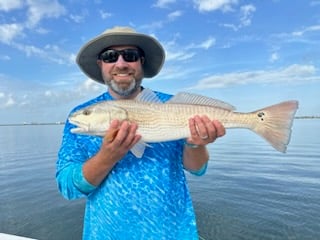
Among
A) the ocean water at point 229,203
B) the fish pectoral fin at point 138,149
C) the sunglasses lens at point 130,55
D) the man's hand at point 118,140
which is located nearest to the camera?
the man's hand at point 118,140

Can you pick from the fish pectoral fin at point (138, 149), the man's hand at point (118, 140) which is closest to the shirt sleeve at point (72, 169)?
the man's hand at point (118, 140)

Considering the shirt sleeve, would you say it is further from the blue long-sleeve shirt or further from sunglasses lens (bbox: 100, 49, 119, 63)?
sunglasses lens (bbox: 100, 49, 119, 63)

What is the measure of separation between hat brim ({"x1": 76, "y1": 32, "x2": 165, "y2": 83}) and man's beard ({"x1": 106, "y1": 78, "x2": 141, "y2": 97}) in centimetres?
49

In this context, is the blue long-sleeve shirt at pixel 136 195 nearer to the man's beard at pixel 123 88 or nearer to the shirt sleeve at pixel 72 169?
the shirt sleeve at pixel 72 169

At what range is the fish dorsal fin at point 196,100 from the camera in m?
3.26

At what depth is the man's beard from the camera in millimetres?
3293

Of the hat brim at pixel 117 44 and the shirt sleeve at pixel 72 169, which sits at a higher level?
the hat brim at pixel 117 44

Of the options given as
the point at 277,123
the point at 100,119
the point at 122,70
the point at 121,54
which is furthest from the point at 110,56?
the point at 277,123

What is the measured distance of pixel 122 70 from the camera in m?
3.26

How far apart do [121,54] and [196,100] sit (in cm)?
94

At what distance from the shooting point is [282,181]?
55.9 feet

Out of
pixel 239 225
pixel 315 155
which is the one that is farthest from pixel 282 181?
pixel 315 155

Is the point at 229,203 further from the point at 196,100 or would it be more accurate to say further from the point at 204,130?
the point at 204,130

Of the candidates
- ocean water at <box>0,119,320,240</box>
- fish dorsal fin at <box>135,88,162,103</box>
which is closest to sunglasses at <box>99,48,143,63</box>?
fish dorsal fin at <box>135,88,162,103</box>
